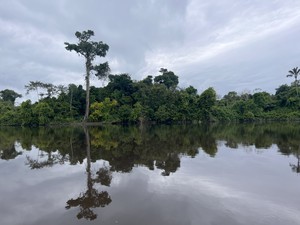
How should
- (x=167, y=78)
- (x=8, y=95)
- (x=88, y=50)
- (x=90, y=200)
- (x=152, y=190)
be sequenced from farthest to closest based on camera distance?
(x=8, y=95) → (x=167, y=78) → (x=88, y=50) → (x=152, y=190) → (x=90, y=200)

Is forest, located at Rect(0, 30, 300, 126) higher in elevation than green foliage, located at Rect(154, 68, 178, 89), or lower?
lower

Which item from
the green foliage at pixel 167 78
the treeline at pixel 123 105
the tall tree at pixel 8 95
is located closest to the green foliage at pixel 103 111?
the treeline at pixel 123 105

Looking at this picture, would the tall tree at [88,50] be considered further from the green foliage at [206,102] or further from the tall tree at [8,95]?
the tall tree at [8,95]

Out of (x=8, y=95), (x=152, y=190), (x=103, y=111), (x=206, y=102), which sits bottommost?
(x=152, y=190)

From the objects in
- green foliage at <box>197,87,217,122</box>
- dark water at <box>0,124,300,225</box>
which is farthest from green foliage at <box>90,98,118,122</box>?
dark water at <box>0,124,300,225</box>

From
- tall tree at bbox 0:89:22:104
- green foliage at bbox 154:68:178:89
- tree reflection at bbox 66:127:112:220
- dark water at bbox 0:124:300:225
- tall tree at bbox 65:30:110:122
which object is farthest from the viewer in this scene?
tall tree at bbox 0:89:22:104

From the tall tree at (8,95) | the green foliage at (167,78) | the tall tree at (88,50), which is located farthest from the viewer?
the tall tree at (8,95)

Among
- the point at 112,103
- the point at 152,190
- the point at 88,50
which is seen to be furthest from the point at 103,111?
the point at 152,190

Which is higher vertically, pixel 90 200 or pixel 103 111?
pixel 103 111

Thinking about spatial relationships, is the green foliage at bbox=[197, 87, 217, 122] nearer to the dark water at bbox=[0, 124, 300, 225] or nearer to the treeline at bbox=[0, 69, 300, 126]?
the treeline at bbox=[0, 69, 300, 126]

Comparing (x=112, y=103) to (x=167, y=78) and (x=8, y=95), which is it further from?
(x=8, y=95)

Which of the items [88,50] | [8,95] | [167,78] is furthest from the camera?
[8,95]

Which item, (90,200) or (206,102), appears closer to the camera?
(90,200)

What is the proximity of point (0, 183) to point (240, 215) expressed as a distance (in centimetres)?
587
